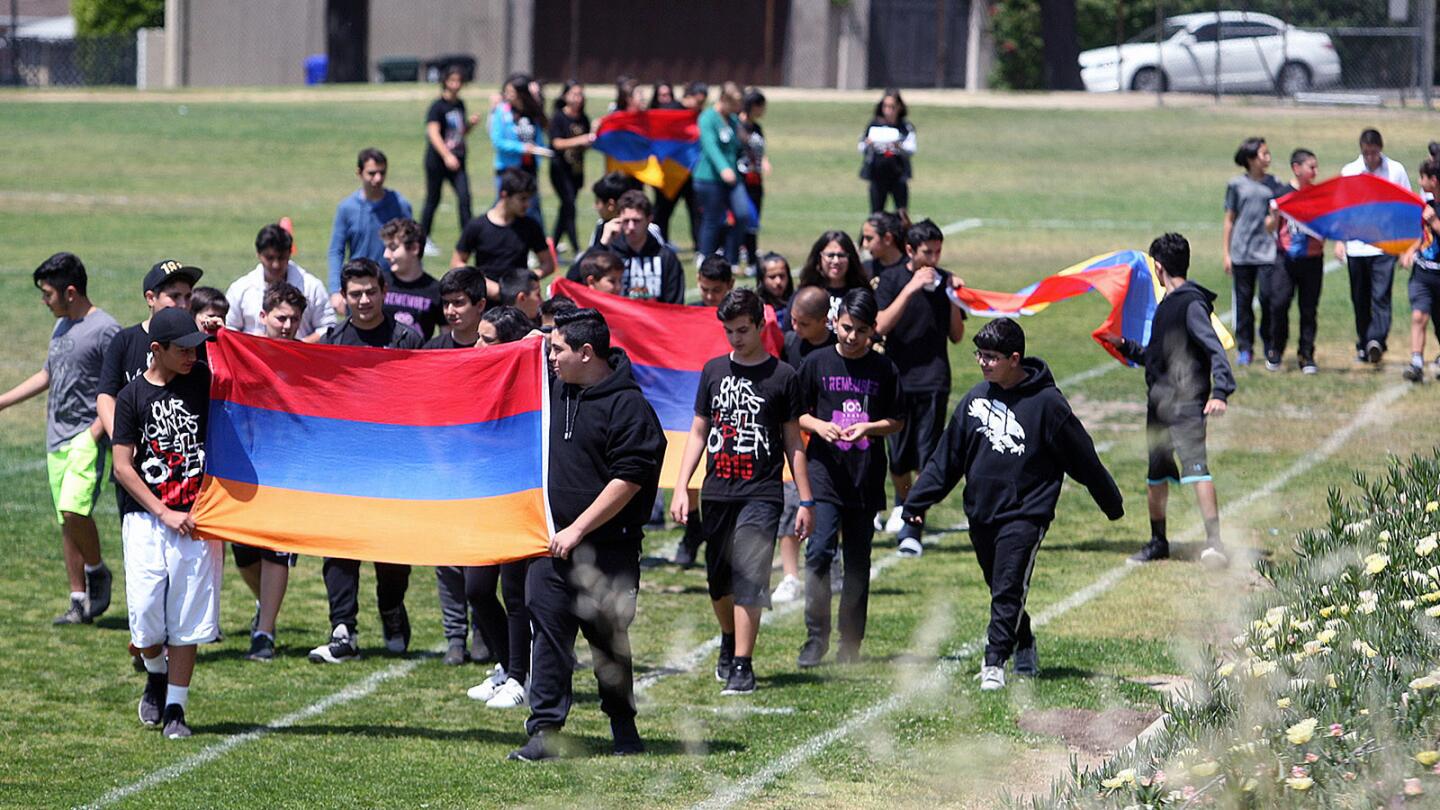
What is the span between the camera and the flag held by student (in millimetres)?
8961

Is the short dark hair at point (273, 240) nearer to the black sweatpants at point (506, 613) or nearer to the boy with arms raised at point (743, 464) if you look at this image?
the black sweatpants at point (506, 613)

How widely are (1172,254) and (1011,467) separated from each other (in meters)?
2.84

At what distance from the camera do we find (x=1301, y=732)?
5.85 metres

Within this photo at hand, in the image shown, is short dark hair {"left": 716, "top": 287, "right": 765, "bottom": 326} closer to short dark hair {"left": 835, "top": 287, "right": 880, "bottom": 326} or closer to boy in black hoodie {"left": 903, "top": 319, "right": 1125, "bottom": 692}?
short dark hair {"left": 835, "top": 287, "right": 880, "bottom": 326}

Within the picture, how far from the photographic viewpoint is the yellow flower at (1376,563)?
774cm

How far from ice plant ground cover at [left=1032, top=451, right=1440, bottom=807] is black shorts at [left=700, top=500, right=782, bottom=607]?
2.15 meters

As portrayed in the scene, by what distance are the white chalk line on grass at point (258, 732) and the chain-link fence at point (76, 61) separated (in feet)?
181

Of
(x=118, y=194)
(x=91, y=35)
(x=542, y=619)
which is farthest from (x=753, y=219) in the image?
(x=91, y=35)

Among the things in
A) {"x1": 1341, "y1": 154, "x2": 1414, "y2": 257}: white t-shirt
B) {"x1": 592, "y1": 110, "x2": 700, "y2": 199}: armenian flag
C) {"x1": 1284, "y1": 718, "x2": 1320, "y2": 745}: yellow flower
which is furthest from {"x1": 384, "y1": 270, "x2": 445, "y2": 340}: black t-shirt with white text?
{"x1": 592, "y1": 110, "x2": 700, "y2": 199}: armenian flag

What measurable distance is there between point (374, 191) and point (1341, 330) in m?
11.1

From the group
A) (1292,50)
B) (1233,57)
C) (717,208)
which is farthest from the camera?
(1233,57)

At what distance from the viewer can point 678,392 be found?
1206 cm

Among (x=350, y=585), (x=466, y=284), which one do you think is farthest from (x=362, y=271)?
(x=350, y=585)

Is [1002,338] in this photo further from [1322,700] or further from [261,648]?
[261,648]
